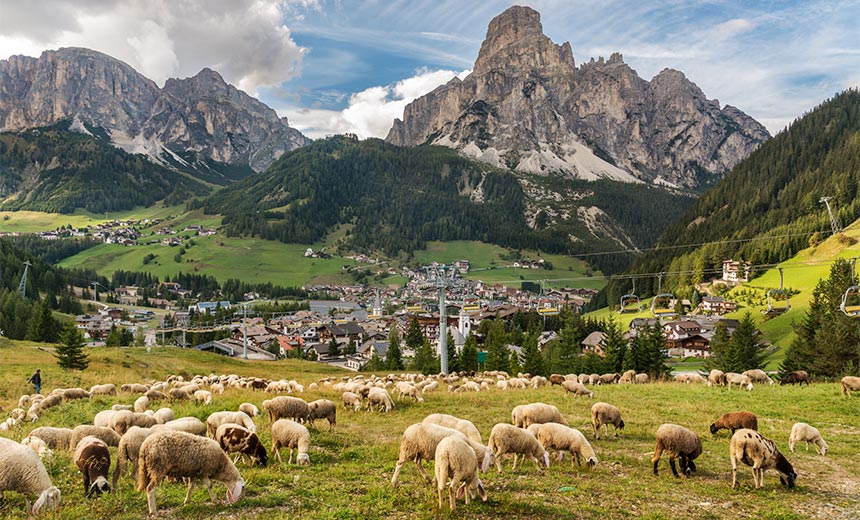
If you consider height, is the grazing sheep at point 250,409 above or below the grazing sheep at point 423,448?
below

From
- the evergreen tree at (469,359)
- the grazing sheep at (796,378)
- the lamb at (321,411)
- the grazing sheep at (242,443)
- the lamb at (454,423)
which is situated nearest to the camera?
the grazing sheep at (242,443)

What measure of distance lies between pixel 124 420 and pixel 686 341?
107 meters

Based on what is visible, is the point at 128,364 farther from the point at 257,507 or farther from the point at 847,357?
the point at 847,357

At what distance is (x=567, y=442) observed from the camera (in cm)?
1555

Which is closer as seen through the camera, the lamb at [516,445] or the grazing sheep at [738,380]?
the lamb at [516,445]

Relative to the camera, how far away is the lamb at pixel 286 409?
64.4ft

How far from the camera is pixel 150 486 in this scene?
10727mm

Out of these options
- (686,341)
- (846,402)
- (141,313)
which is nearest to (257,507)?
(846,402)

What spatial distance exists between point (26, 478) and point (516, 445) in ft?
40.0

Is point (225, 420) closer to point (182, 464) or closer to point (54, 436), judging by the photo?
point (54, 436)

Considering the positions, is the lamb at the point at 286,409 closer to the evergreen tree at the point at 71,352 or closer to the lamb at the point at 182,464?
the lamb at the point at 182,464

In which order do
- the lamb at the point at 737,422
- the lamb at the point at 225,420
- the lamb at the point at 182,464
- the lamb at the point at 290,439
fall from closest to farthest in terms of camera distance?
the lamb at the point at 182,464 → the lamb at the point at 290,439 → the lamb at the point at 225,420 → the lamb at the point at 737,422

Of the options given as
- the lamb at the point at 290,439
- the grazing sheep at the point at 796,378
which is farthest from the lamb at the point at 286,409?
the grazing sheep at the point at 796,378

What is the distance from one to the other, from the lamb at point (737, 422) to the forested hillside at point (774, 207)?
12686 centimetres
